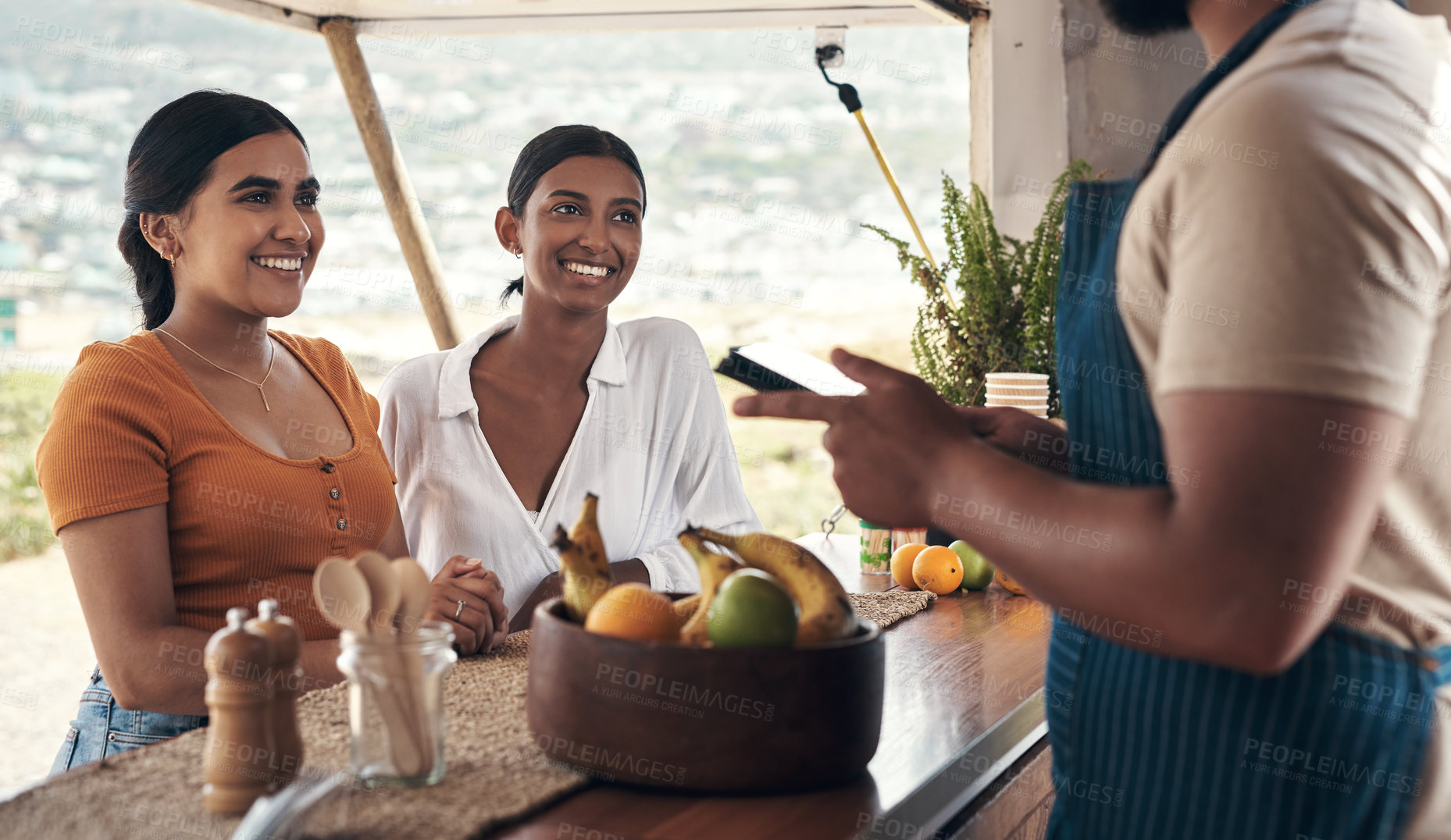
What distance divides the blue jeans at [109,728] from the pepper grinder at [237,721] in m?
0.74

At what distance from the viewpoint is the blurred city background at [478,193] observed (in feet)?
16.0

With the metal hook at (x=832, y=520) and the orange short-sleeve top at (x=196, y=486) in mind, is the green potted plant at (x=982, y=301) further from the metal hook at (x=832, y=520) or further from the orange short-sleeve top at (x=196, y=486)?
the orange short-sleeve top at (x=196, y=486)

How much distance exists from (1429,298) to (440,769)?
0.89 m

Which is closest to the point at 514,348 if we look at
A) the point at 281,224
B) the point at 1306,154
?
the point at 281,224

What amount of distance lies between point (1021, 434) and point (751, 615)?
38 centimetres

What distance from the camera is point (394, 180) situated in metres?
3.57

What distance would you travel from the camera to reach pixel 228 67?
24.1 ft

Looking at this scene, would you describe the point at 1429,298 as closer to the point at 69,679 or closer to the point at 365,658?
the point at 365,658

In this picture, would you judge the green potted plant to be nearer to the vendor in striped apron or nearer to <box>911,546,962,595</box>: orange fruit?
<box>911,546,962,595</box>: orange fruit

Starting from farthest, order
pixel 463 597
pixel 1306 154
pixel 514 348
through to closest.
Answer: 1. pixel 514 348
2. pixel 463 597
3. pixel 1306 154

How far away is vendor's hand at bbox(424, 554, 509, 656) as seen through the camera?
1.53 metres

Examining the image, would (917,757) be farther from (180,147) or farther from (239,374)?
(180,147)

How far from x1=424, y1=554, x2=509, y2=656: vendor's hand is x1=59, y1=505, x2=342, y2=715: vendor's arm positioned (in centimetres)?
21

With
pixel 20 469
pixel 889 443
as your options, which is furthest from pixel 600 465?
pixel 20 469
